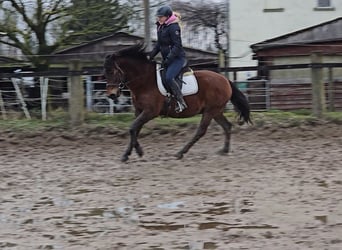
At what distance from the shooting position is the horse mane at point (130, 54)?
9.38m

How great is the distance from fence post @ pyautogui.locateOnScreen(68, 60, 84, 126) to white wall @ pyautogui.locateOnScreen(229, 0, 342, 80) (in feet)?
52.7

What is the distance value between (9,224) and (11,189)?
66.7 inches

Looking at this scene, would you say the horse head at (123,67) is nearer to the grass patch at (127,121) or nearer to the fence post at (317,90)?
the grass patch at (127,121)

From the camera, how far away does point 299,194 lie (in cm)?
686

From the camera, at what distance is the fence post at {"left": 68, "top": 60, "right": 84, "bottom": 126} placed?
12.1m

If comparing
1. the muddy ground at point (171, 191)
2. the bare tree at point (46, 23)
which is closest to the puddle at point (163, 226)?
the muddy ground at point (171, 191)

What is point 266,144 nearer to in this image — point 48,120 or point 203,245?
point 48,120

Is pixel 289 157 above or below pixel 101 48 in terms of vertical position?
below

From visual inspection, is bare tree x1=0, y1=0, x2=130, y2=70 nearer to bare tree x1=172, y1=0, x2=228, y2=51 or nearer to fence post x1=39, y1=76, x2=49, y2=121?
fence post x1=39, y1=76, x2=49, y2=121

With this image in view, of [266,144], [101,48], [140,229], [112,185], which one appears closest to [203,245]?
[140,229]

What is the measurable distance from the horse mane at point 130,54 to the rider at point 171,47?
136 mm

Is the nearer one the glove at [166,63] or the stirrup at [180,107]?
the glove at [166,63]

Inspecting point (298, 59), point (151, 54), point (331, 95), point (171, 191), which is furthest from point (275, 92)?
point (171, 191)

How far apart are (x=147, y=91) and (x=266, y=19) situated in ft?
63.7
